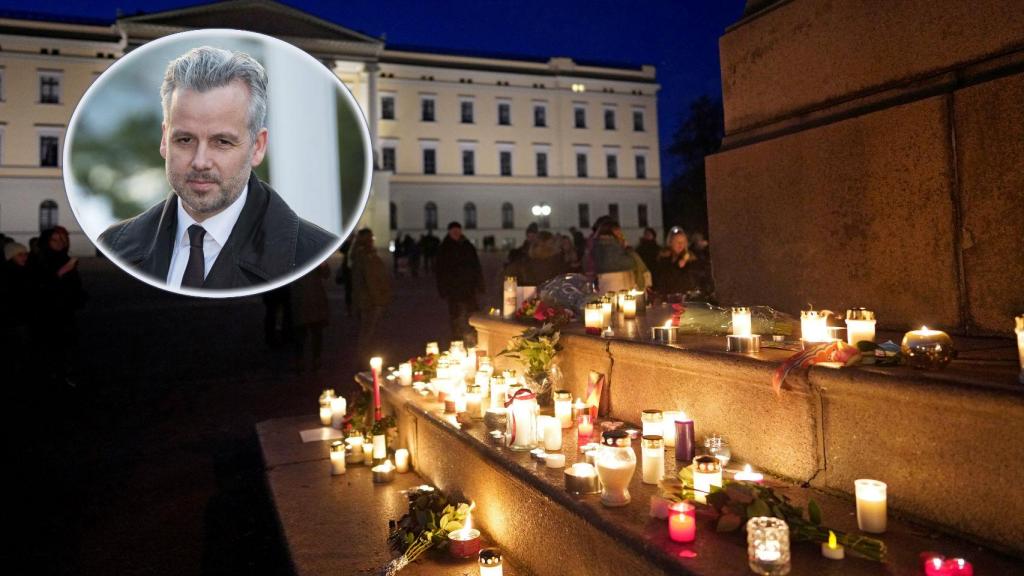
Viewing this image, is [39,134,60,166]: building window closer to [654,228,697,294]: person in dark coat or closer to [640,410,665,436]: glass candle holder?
[654,228,697,294]: person in dark coat

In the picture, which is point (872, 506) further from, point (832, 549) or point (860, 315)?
point (860, 315)

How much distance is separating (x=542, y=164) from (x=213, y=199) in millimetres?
50902

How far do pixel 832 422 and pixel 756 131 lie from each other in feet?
7.36

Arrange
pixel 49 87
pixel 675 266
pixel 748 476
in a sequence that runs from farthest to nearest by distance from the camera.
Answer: pixel 49 87 < pixel 675 266 < pixel 748 476

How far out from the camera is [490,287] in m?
19.3

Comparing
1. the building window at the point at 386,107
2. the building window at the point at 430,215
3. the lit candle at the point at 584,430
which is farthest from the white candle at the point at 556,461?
the building window at the point at 386,107

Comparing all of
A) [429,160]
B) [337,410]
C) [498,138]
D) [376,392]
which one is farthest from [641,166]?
[376,392]

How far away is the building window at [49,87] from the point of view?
3472 cm

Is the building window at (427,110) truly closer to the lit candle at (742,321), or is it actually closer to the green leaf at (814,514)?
the lit candle at (742,321)

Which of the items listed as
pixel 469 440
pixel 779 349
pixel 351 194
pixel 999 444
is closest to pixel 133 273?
pixel 351 194

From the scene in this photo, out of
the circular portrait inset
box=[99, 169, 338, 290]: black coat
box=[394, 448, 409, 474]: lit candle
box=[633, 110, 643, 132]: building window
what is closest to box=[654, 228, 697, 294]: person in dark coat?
box=[394, 448, 409, 474]: lit candle

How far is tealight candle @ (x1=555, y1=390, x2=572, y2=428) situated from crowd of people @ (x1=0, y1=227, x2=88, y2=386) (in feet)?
20.3

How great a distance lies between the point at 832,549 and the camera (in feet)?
5.97

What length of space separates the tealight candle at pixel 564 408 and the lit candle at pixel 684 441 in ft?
2.40
